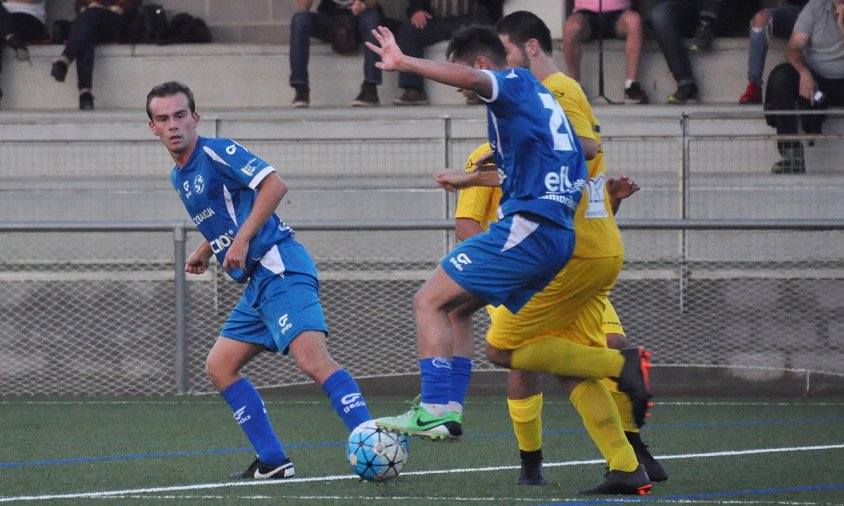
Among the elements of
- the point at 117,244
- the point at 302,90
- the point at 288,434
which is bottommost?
the point at 288,434

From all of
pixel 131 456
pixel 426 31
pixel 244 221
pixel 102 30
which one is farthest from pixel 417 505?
pixel 102 30

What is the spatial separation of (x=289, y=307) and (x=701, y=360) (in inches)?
203

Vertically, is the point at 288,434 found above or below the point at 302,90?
below

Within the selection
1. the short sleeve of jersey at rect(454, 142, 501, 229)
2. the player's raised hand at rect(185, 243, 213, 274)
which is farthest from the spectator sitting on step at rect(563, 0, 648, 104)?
the player's raised hand at rect(185, 243, 213, 274)

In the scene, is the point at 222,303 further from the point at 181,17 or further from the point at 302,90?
the point at 181,17

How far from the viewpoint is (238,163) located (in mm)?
6074

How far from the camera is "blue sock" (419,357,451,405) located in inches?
212

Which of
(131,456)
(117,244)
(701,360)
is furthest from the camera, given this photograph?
(117,244)

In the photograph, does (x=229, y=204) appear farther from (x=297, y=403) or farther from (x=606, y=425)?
(x=297, y=403)

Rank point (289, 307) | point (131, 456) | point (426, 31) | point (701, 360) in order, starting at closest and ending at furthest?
point (289, 307)
point (131, 456)
point (701, 360)
point (426, 31)

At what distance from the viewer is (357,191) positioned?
11.4 meters

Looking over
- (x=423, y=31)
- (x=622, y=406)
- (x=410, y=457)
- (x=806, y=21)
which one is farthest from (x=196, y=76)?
(x=622, y=406)

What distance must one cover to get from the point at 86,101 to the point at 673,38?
5.64 m

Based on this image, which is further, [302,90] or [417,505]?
[302,90]
